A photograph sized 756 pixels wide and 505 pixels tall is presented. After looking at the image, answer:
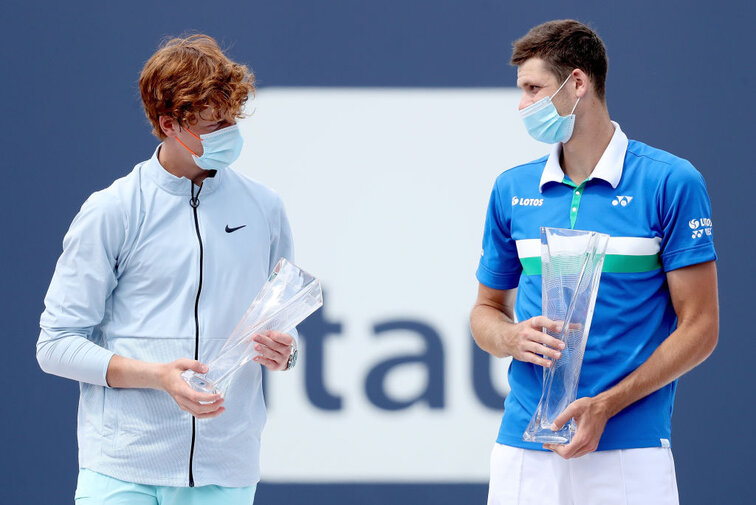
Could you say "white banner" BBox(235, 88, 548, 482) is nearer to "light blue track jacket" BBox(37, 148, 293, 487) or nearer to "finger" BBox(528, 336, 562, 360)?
"light blue track jacket" BBox(37, 148, 293, 487)

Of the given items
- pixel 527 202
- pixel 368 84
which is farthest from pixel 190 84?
pixel 368 84

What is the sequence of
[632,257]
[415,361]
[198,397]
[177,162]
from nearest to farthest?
1. [198,397]
2. [632,257]
3. [177,162]
4. [415,361]

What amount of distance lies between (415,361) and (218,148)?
1.66 metres

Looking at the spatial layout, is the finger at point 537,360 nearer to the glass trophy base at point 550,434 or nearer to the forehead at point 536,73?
the glass trophy base at point 550,434

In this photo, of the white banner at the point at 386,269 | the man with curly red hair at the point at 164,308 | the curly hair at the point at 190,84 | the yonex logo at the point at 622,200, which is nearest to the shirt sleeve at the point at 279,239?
the man with curly red hair at the point at 164,308

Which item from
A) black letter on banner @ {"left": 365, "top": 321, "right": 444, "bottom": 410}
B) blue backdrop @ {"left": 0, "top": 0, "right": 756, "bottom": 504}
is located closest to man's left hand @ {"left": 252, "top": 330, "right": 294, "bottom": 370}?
black letter on banner @ {"left": 365, "top": 321, "right": 444, "bottom": 410}

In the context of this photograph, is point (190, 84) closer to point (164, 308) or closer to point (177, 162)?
point (177, 162)

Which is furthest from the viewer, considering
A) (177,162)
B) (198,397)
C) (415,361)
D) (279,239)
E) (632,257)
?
(415,361)

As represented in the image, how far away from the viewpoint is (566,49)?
1950mm

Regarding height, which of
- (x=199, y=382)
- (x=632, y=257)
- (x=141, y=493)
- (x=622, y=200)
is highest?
(x=622, y=200)

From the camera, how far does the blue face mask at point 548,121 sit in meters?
1.94

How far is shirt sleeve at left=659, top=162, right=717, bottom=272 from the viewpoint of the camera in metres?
1.77

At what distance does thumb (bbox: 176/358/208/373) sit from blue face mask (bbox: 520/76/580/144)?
0.86m

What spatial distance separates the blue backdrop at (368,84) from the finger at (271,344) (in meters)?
1.67
